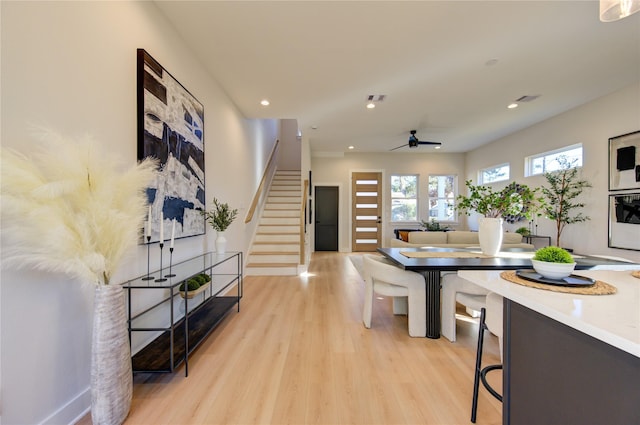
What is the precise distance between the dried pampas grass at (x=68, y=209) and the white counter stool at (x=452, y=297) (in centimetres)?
245

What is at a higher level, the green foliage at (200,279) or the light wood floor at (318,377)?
the green foliage at (200,279)

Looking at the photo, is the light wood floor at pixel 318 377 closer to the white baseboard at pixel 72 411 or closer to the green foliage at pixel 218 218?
the white baseboard at pixel 72 411

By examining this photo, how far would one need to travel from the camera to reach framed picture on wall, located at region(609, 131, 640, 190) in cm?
346

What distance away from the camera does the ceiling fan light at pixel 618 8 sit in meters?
1.33

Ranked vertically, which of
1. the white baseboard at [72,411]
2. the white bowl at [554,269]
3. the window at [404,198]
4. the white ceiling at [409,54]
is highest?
the white ceiling at [409,54]

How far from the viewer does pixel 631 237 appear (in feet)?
11.6

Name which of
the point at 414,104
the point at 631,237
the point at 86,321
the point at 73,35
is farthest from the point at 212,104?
the point at 631,237

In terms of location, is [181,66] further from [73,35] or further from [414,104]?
[414,104]

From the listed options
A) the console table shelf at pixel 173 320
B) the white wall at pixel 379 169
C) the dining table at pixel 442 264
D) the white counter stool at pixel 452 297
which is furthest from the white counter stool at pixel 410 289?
the white wall at pixel 379 169

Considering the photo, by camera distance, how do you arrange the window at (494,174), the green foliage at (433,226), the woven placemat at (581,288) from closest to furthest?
the woven placemat at (581,288), the window at (494,174), the green foliage at (433,226)

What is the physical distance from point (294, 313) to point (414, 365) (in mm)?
1428

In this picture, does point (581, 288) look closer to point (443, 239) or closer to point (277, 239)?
point (443, 239)

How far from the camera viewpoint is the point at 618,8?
1387mm

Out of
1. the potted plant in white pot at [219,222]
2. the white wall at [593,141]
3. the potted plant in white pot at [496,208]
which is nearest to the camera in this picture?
the potted plant in white pot at [496,208]
